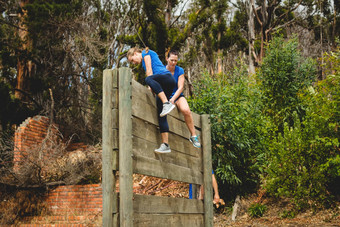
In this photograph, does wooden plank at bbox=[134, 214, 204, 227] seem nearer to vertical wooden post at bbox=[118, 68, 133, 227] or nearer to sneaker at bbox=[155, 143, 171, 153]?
vertical wooden post at bbox=[118, 68, 133, 227]

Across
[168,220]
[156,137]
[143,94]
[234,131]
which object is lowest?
[168,220]

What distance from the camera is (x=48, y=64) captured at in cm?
1543

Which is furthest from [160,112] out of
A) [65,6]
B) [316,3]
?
[316,3]

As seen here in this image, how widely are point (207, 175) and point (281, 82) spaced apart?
8.91 metres

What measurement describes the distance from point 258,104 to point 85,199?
6213mm

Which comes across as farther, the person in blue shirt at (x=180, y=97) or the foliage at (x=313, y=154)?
the foliage at (x=313, y=154)

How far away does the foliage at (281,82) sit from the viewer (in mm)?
13039

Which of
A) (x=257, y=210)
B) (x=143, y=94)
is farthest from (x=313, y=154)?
(x=143, y=94)

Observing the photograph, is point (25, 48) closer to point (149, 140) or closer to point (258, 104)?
point (258, 104)

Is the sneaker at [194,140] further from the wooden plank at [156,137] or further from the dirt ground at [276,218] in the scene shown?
the dirt ground at [276,218]

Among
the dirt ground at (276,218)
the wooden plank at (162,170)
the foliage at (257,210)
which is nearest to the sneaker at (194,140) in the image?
the wooden plank at (162,170)

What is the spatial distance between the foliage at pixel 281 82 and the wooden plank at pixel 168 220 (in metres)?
8.84

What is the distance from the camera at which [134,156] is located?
3404 mm

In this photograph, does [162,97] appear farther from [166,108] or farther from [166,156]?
[166,156]
